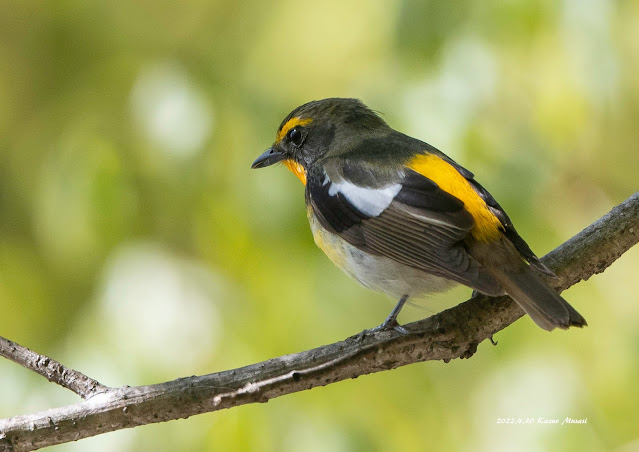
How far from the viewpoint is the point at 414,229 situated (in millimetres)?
3070

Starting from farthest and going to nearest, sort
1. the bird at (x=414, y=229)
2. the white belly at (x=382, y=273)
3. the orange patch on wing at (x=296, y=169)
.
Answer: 1. the orange patch on wing at (x=296, y=169)
2. the white belly at (x=382, y=273)
3. the bird at (x=414, y=229)

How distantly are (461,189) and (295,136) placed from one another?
114 cm

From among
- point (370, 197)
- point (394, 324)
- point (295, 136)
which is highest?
point (295, 136)

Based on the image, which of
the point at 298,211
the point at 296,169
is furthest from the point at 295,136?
the point at 298,211

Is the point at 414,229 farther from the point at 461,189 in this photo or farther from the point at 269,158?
the point at 269,158

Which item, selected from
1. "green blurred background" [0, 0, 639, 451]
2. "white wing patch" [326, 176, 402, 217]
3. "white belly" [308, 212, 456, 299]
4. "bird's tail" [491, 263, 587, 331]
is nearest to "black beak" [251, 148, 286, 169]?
"green blurred background" [0, 0, 639, 451]

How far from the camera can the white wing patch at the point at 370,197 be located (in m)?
3.24

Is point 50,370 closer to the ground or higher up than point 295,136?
closer to the ground

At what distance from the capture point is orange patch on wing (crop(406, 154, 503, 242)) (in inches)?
120

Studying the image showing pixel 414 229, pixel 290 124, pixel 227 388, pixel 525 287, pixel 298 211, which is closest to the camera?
pixel 227 388

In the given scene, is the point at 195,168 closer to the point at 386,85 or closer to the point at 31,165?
the point at 386,85

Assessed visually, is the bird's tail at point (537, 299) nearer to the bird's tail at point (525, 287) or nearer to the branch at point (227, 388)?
the bird's tail at point (525, 287)

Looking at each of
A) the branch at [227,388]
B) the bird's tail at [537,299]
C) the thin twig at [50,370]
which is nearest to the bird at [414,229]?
the bird's tail at [537,299]

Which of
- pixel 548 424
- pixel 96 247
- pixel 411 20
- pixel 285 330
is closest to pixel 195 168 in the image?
pixel 96 247
